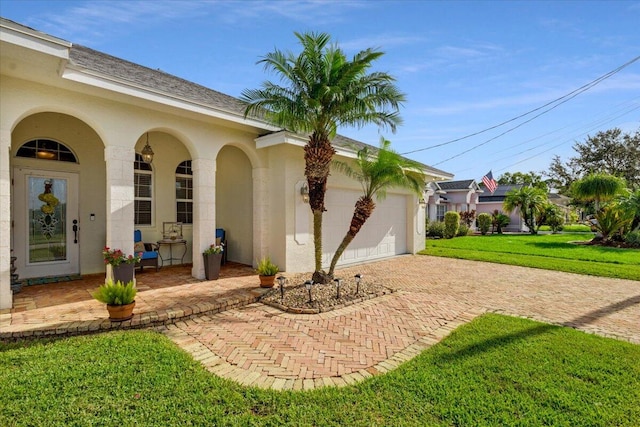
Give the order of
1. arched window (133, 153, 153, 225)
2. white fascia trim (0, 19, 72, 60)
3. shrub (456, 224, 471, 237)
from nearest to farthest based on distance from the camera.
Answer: white fascia trim (0, 19, 72, 60), arched window (133, 153, 153, 225), shrub (456, 224, 471, 237)

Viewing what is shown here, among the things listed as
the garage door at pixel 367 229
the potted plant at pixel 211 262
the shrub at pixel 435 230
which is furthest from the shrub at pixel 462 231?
the potted plant at pixel 211 262

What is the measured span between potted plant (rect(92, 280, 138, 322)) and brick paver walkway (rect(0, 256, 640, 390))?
0.31m

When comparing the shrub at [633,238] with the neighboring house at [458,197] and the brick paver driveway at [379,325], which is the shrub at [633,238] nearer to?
the brick paver driveway at [379,325]

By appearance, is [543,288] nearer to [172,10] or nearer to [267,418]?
[267,418]

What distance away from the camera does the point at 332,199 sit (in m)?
11.1

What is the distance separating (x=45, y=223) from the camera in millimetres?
8180

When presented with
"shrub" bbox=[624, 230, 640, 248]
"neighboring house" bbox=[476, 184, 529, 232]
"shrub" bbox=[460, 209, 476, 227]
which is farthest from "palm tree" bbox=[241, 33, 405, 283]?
"neighboring house" bbox=[476, 184, 529, 232]

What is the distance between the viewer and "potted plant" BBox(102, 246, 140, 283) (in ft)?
22.1

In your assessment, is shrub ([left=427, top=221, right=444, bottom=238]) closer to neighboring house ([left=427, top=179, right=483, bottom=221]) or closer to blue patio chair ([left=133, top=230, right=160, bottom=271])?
neighboring house ([left=427, top=179, right=483, bottom=221])

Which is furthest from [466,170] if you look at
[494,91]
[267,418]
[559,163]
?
[267,418]

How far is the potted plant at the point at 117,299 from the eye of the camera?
5.09m

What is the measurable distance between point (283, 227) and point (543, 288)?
755 cm

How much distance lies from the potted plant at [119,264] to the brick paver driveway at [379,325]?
7.35ft

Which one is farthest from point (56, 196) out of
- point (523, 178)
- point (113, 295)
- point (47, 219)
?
point (523, 178)
